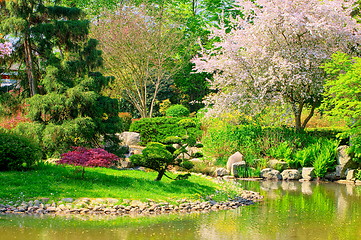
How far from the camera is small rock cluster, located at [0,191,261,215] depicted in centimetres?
708

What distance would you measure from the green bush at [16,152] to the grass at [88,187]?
0.32 meters

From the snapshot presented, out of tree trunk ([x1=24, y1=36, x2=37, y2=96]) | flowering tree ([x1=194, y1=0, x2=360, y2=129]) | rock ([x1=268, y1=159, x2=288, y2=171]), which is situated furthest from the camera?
rock ([x1=268, y1=159, x2=288, y2=171])

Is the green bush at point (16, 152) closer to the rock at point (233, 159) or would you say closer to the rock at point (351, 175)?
the rock at point (233, 159)

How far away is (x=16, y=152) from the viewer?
8.88 m

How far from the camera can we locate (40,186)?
26.1ft

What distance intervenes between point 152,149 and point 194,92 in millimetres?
18555

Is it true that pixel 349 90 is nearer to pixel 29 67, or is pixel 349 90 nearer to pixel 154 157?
pixel 154 157

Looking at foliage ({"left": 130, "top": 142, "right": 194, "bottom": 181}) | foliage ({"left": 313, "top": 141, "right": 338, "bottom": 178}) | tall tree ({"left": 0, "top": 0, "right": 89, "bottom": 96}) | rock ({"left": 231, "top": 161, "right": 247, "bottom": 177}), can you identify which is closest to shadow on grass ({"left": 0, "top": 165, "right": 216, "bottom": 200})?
foliage ({"left": 130, "top": 142, "right": 194, "bottom": 181})

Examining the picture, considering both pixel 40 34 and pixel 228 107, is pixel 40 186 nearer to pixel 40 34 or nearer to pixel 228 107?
pixel 40 34

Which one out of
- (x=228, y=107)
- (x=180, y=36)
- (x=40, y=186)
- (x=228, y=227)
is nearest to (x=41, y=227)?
(x=40, y=186)

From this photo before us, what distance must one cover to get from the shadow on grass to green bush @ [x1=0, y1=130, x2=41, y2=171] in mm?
318

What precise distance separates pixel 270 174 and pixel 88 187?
6894 millimetres

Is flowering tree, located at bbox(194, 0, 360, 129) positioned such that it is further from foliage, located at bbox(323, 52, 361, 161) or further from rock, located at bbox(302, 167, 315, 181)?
rock, located at bbox(302, 167, 315, 181)

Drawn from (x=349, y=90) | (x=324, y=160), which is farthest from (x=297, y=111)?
(x=349, y=90)
